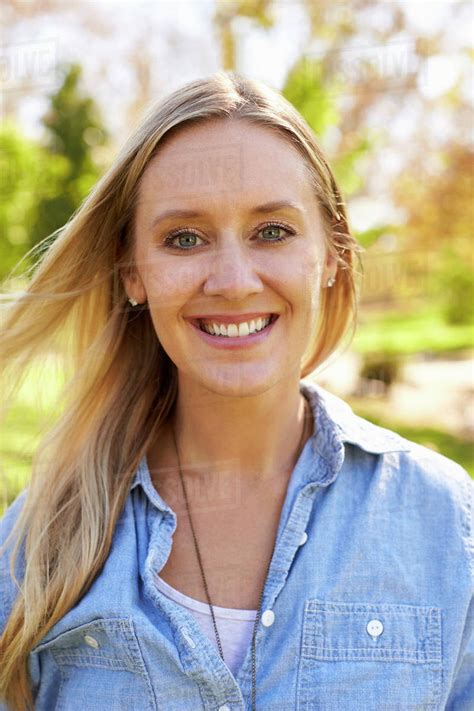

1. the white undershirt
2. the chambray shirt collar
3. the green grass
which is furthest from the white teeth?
the green grass

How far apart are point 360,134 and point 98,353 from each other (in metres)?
3.95

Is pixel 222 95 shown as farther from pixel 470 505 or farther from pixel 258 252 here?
pixel 470 505

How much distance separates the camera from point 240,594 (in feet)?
3.74

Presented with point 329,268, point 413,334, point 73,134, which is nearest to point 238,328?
point 329,268

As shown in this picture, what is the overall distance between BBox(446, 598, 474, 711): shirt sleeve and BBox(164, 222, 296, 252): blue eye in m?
0.54

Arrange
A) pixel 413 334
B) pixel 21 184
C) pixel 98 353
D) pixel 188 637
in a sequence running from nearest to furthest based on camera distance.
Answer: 1. pixel 188 637
2. pixel 98 353
3. pixel 21 184
4. pixel 413 334

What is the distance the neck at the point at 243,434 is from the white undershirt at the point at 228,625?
0.19 m

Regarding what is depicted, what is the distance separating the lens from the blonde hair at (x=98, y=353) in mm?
1150

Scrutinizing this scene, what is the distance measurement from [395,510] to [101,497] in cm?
42

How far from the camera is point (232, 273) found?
3.56 ft

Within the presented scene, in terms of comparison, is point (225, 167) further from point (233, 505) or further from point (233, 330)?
point (233, 505)

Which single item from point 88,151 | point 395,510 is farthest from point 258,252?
point 88,151

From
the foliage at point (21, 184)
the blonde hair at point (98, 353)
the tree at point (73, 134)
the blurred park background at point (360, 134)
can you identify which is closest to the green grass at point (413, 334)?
the blurred park background at point (360, 134)

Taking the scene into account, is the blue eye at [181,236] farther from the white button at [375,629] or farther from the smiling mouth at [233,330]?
the white button at [375,629]
